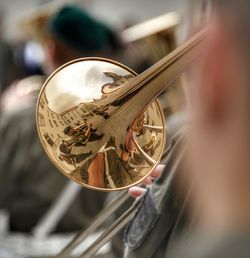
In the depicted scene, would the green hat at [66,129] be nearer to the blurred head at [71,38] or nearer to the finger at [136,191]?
the finger at [136,191]

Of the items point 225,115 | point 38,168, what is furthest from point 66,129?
point 38,168

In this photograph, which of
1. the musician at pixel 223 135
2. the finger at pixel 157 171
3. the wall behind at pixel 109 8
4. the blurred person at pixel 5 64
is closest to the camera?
the musician at pixel 223 135

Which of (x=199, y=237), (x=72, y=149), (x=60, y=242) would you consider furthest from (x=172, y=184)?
(x=60, y=242)

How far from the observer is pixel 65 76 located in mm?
1134

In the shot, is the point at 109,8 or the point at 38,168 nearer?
the point at 38,168

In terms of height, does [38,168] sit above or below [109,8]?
above

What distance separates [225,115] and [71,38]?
1.87 metres

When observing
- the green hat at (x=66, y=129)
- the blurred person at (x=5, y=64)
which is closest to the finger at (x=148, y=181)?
the green hat at (x=66, y=129)

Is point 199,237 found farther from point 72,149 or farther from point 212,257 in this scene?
point 72,149

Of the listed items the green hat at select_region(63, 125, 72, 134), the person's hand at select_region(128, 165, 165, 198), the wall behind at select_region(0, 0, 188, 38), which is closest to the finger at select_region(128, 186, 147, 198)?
the person's hand at select_region(128, 165, 165, 198)

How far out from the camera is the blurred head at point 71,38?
235 cm

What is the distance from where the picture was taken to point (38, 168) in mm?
2371

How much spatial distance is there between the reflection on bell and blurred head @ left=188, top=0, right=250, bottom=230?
0.49 m

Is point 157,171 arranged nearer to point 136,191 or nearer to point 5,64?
point 136,191
